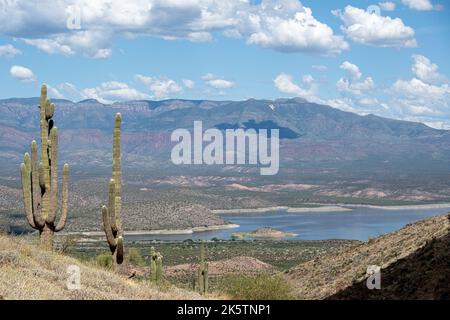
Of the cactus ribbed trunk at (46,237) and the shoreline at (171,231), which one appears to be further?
the shoreline at (171,231)

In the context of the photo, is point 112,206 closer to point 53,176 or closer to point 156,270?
point 156,270

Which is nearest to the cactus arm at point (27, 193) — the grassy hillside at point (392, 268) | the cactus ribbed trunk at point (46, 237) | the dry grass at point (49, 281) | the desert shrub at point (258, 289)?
the cactus ribbed trunk at point (46, 237)

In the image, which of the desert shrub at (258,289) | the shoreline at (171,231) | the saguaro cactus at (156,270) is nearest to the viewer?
the saguaro cactus at (156,270)

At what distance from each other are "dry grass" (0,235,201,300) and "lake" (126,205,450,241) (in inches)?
3475

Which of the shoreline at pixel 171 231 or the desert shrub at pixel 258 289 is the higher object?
the desert shrub at pixel 258 289

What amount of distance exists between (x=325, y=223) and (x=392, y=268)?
121126mm

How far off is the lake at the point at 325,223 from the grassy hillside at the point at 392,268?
244 feet

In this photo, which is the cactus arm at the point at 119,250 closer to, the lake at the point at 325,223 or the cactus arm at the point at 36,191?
the cactus arm at the point at 36,191

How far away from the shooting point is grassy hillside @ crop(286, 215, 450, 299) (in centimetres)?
1939

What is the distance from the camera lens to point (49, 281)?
17.4 meters

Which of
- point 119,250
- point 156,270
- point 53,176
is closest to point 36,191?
point 53,176

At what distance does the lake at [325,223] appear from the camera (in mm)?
116562
